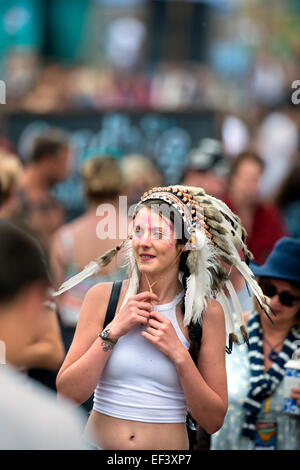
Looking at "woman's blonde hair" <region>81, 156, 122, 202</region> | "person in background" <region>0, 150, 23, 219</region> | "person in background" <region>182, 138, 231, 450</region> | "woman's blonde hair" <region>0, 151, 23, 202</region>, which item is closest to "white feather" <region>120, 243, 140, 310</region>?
"person in background" <region>0, 150, 23, 219</region>

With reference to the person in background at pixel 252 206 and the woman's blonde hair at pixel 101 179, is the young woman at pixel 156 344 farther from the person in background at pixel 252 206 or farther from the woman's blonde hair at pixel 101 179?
the person in background at pixel 252 206

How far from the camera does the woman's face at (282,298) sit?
3.70m

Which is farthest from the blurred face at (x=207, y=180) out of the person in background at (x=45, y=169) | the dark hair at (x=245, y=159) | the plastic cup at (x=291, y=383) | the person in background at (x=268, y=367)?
the plastic cup at (x=291, y=383)

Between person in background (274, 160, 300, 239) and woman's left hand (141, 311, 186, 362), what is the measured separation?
3865mm

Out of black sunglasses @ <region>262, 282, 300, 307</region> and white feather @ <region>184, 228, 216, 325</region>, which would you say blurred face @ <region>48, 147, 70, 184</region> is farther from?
white feather @ <region>184, 228, 216, 325</region>

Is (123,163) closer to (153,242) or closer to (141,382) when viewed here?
(153,242)

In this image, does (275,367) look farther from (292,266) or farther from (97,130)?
(97,130)

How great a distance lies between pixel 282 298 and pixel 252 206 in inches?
110

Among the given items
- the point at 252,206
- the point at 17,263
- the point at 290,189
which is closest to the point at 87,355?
the point at 17,263

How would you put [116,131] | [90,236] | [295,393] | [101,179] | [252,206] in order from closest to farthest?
[295,393], [90,236], [101,179], [252,206], [116,131]

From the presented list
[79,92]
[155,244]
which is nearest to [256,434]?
[155,244]

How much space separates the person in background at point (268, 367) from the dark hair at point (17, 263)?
5.00 feet

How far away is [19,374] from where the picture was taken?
2092 millimetres

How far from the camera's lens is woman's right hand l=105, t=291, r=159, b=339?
283 centimetres
